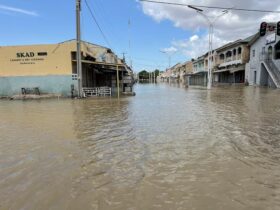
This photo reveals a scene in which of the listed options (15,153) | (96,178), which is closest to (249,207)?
(96,178)

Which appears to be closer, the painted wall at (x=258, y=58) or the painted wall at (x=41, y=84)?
the painted wall at (x=41, y=84)

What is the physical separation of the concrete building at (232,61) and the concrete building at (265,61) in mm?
2589

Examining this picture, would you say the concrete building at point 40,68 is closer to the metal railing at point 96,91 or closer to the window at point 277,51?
the metal railing at point 96,91

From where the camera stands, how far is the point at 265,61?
4253 cm

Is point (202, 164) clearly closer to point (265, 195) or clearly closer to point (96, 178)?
point (265, 195)

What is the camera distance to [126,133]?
32.5 feet

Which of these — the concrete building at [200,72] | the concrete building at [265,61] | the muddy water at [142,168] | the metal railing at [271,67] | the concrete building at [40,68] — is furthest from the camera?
the concrete building at [200,72]

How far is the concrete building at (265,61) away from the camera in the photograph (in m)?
40.0

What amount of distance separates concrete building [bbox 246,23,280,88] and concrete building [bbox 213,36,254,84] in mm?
2589

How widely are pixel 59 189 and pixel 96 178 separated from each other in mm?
746

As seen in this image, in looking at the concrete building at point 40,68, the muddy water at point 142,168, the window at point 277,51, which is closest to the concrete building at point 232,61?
the window at point 277,51

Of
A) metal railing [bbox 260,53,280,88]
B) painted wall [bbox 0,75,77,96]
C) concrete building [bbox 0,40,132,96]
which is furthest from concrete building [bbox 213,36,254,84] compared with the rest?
painted wall [bbox 0,75,77,96]

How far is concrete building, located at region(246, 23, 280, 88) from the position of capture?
39969 millimetres

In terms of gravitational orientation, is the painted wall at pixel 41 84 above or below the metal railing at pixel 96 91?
above
